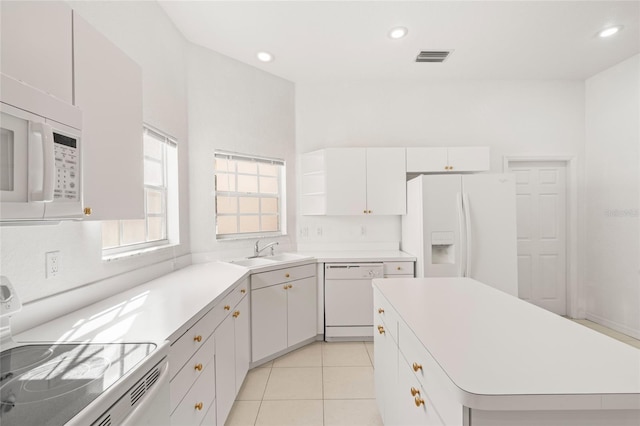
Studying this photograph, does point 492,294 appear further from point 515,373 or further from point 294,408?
point 294,408

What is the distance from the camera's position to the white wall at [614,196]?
3172 millimetres

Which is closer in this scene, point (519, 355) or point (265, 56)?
point (519, 355)

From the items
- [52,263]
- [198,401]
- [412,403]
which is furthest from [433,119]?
[52,263]

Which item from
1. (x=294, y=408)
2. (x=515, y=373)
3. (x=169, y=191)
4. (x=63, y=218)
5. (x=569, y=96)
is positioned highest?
(x=569, y=96)

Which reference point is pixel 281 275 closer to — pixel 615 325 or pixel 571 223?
pixel 571 223

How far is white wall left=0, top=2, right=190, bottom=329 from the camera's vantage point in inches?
48.8

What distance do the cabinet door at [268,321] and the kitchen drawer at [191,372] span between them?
91cm

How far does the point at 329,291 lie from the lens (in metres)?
3.16

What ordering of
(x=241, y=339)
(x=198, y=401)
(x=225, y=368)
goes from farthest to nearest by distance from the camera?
(x=241, y=339)
(x=225, y=368)
(x=198, y=401)

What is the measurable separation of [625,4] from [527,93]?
1388mm

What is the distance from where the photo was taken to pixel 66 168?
0.93 meters

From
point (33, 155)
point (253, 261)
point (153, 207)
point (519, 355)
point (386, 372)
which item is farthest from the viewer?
point (253, 261)

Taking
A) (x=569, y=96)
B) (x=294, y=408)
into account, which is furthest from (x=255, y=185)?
(x=569, y=96)

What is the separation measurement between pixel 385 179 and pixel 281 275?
5.39ft
